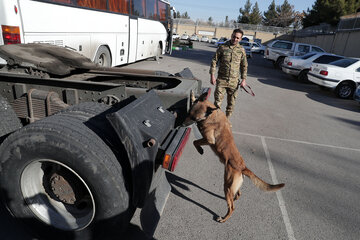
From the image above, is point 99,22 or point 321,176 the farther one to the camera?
point 99,22

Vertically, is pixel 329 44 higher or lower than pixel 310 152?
higher

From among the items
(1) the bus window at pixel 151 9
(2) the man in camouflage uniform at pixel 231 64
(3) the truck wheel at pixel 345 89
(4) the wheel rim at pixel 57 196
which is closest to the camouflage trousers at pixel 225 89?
(2) the man in camouflage uniform at pixel 231 64

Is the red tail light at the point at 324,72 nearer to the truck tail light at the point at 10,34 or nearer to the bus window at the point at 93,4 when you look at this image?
the bus window at the point at 93,4

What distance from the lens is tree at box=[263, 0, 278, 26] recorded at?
76488 mm

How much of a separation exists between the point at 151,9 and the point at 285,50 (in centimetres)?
1038

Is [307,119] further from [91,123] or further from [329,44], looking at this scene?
[329,44]

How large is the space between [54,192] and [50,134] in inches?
26.9

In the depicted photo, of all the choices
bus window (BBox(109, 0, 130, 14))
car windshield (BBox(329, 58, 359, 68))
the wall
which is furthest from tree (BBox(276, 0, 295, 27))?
bus window (BBox(109, 0, 130, 14))

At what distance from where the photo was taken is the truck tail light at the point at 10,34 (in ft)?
14.3

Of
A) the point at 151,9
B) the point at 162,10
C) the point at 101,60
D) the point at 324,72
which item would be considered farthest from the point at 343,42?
the point at 101,60

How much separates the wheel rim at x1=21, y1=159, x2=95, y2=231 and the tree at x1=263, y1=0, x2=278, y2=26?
8618cm

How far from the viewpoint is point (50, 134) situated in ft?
5.67

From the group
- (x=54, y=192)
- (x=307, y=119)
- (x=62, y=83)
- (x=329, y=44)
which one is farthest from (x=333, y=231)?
(x=329, y=44)

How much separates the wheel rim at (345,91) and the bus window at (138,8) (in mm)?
8894
